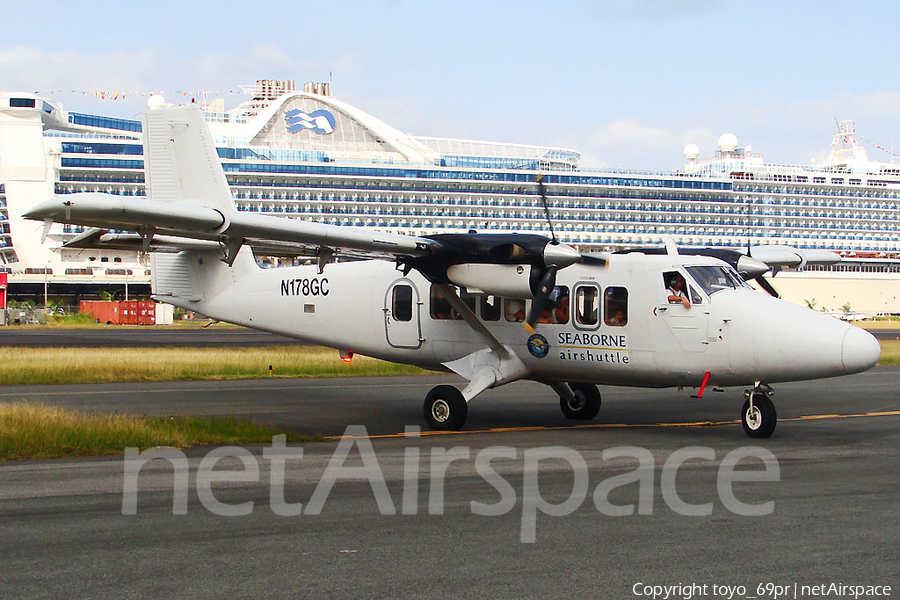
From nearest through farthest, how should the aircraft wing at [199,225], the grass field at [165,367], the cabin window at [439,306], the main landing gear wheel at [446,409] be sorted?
the aircraft wing at [199,225] → the main landing gear wheel at [446,409] → the cabin window at [439,306] → the grass field at [165,367]

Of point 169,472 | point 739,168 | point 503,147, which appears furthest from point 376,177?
point 169,472

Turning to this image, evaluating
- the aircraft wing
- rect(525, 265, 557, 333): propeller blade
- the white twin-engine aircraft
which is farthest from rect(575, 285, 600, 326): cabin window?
the aircraft wing

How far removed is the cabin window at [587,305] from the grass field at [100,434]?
4811 millimetres

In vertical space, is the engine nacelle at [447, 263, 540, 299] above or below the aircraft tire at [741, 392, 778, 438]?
above

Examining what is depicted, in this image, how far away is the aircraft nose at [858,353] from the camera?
13.1 metres

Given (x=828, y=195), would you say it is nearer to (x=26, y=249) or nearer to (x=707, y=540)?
(x=26, y=249)

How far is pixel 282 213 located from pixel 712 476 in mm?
82978

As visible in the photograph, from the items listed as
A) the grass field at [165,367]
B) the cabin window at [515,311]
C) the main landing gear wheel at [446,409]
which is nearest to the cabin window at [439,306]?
the cabin window at [515,311]

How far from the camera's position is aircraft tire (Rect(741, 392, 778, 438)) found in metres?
14.1

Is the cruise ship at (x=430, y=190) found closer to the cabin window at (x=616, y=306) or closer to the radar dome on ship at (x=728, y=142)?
the radar dome on ship at (x=728, y=142)

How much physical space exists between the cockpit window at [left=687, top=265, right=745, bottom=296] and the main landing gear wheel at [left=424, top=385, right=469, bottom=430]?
13.8 feet

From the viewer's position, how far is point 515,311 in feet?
52.0

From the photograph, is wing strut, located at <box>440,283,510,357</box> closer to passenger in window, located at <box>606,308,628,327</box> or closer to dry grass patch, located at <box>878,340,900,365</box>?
passenger in window, located at <box>606,308,628,327</box>

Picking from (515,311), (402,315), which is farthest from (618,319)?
(402,315)
